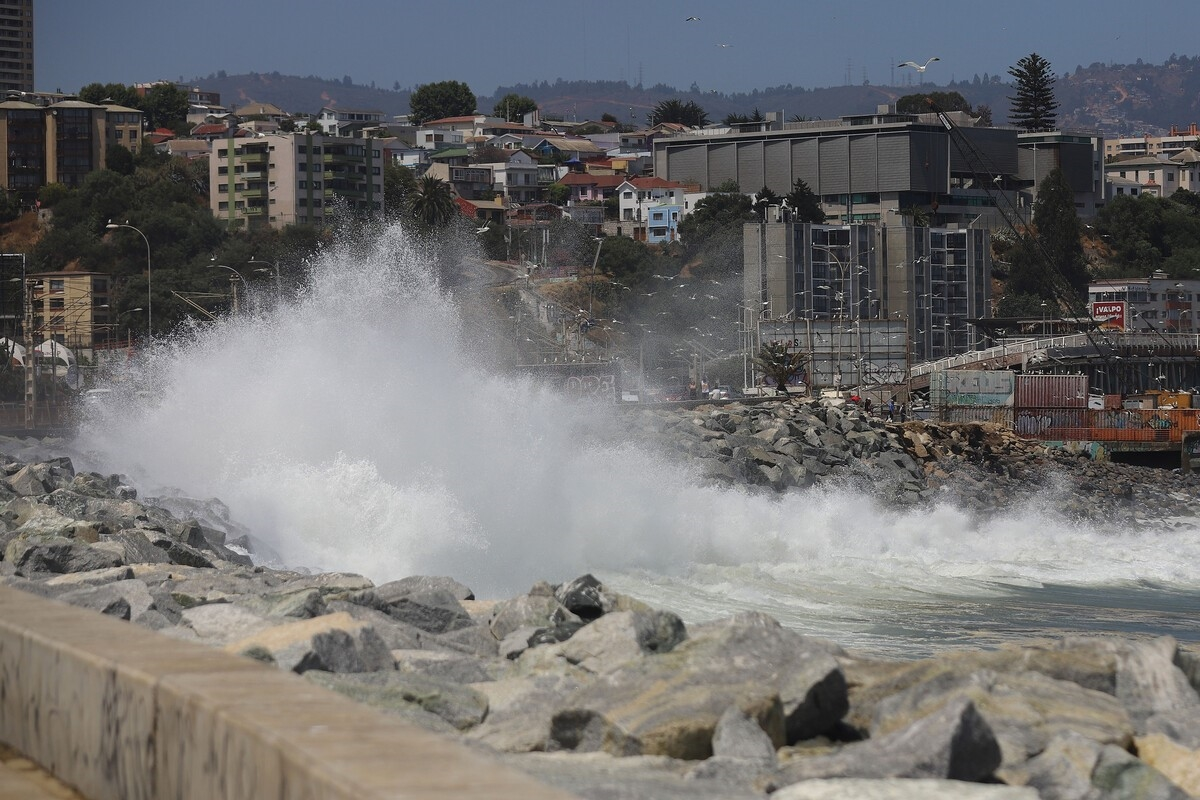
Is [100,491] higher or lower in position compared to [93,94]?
lower

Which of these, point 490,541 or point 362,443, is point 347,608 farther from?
point 362,443

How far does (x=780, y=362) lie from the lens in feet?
225

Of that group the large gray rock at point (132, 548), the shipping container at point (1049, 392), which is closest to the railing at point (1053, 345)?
the shipping container at point (1049, 392)

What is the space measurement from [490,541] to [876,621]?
582cm

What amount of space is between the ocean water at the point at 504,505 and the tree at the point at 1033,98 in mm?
134794

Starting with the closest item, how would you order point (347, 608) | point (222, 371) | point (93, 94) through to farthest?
point (347, 608), point (222, 371), point (93, 94)

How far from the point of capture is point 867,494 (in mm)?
34531

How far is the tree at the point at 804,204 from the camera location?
124 metres

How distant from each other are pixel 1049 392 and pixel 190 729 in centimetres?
5884

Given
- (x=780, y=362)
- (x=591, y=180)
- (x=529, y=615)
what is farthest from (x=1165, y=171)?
(x=529, y=615)

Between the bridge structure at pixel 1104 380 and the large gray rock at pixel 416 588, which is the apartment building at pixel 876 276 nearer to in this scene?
the bridge structure at pixel 1104 380

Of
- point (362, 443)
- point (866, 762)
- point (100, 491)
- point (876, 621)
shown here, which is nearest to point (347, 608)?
point (866, 762)

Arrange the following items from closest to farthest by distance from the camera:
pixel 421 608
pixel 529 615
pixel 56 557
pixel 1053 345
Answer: pixel 529 615, pixel 421 608, pixel 56 557, pixel 1053 345

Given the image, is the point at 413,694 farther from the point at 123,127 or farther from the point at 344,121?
the point at 344,121
